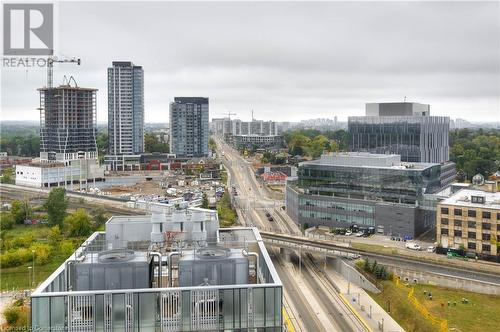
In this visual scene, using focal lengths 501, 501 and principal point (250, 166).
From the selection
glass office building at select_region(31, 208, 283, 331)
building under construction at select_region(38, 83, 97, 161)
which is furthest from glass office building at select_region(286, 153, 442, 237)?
building under construction at select_region(38, 83, 97, 161)

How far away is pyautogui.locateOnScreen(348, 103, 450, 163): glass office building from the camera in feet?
202

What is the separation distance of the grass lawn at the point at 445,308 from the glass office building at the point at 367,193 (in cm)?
1335

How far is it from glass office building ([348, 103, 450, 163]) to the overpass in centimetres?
2568

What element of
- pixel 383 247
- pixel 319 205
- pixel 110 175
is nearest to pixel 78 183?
pixel 110 175

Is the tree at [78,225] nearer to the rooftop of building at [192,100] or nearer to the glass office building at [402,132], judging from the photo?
the glass office building at [402,132]

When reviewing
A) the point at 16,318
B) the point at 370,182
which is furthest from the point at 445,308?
the point at 16,318

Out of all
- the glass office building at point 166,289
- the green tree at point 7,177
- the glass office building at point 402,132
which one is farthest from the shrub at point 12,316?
the green tree at point 7,177

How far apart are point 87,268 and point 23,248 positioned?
31.3m

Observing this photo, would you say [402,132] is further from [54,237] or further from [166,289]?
[166,289]

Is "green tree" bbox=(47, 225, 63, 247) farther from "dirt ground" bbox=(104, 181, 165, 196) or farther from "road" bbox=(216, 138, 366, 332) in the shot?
"dirt ground" bbox=(104, 181, 165, 196)

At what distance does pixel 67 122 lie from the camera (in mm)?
89812

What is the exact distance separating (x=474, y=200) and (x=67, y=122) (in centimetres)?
7197

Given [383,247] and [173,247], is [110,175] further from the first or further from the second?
[173,247]

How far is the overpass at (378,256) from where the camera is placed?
3347cm
